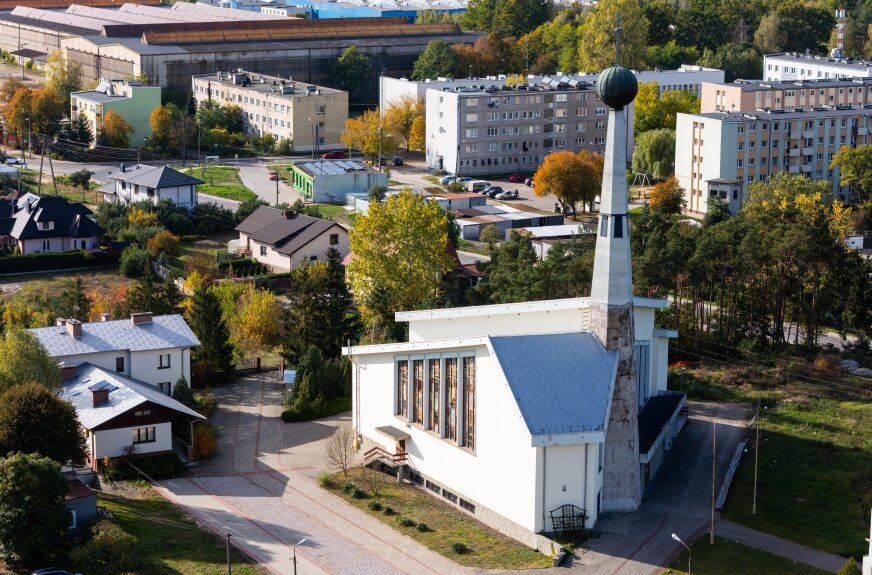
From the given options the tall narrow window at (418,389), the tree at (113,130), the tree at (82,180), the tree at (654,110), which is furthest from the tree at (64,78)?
the tall narrow window at (418,389)

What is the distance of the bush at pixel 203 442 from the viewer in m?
36.7

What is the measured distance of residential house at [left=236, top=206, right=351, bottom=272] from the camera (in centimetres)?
5825

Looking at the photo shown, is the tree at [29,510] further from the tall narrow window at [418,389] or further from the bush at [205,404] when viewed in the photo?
the bush at [205,404]

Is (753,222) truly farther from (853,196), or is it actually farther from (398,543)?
(853,196)

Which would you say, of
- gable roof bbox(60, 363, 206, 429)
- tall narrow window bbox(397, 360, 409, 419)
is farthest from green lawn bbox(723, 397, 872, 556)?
gable roof bbox(60, 363, 206, 429)

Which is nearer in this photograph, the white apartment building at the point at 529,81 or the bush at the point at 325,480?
the bush at the point at 325,480

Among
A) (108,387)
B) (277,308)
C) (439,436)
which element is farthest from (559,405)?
(277,308)

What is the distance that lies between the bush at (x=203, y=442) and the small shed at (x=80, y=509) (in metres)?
4.93

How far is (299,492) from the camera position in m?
34.3

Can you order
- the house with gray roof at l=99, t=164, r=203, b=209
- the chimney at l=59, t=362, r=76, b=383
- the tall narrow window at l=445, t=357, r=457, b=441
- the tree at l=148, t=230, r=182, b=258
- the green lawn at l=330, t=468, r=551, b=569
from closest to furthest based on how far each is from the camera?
the green lawn at l=330, t=468, r=551, b=569 → the tall narrow window at l=445, t=357, r=457, b=441 → the chimney at l=59, t=362, r=76, b=383 → the tree at l=148, t=230, r=182, b=258 → the house with gray roof at l=99, t=164, r=203, b=209

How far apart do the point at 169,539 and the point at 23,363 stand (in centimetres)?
723

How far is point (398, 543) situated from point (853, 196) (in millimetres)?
49540

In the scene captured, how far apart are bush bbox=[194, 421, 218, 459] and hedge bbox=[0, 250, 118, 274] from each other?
82.0 feet

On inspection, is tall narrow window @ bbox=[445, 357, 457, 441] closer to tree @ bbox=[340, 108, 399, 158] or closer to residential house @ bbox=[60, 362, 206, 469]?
residential house @ bbox=[60, 362, 206, 469]
